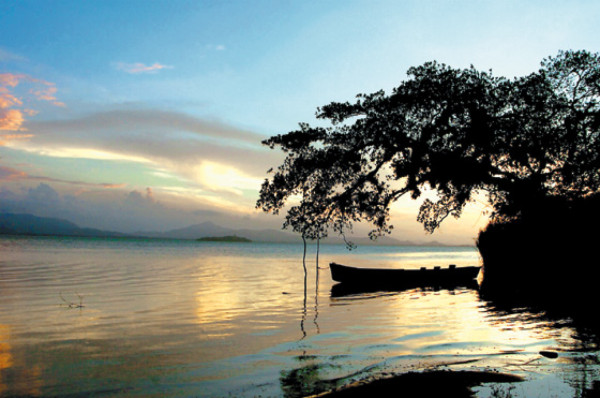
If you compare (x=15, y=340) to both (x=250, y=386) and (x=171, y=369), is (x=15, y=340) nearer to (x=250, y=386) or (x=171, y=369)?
(x=171, y=369)

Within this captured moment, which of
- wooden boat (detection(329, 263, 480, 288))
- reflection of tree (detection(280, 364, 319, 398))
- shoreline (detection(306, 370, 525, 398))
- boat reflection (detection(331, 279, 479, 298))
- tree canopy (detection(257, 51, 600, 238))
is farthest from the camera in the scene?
wooden boat (detection(329, 263, 480, 288))

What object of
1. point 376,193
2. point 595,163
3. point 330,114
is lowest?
point 376,193

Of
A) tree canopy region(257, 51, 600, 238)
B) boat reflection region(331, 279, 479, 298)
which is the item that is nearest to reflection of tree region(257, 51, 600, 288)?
tree canopy region(257, 51, 600, 238)

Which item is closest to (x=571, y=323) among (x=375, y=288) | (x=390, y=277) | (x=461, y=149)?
(x=461, y=149)

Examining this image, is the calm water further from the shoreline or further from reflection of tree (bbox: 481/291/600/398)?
the shoreline

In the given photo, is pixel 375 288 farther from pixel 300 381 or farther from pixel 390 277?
pixel 300 381

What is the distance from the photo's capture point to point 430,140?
21.1m

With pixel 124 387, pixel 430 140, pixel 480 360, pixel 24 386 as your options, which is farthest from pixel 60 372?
pixel 430 140

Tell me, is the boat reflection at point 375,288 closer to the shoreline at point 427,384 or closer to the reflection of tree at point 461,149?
the reflection of tree at point 461,149

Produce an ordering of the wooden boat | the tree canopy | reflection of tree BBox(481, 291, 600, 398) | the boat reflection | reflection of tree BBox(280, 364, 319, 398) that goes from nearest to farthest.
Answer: reflection of tree BBox(481, 291, 600, 398) < reflection of tree BBox(280, 364, 319, 398) < the tree canopy < the boat reflection < the wooden boat

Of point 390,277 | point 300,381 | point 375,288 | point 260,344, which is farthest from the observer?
point 390,277

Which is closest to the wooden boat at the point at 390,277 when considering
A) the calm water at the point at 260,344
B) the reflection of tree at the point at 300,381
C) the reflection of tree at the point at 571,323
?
the reflection of tree at the point at 571,323

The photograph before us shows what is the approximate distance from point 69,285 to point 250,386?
28.4m

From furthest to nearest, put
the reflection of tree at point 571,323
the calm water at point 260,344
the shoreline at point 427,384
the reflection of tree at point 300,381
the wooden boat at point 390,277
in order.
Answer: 1. the wooden boat at point 390,277
2. the calm water at point 260,344
3. the reflection of tree at point 300,381
4. the reflection of tree at point 571,323
5. the shoreline at point 427,384
